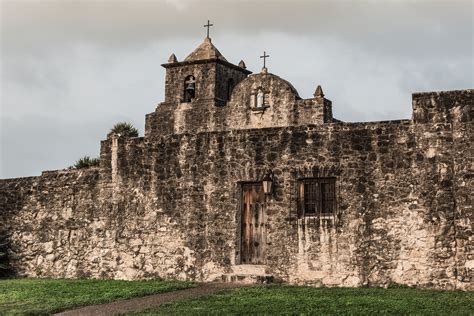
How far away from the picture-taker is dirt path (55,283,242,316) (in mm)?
13328

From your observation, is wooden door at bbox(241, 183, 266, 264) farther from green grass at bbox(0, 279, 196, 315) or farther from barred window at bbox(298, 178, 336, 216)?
green grass at bbox(0, 279, 196, 315)

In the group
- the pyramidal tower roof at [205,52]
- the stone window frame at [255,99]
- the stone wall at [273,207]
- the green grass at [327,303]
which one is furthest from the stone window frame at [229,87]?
the green grass at [327,303]

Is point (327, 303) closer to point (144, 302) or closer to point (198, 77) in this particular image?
point (144, 302)

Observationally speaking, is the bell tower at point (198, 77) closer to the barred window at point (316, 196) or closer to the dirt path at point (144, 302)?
the barred window at point (316, 196)

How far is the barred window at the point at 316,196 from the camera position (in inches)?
690

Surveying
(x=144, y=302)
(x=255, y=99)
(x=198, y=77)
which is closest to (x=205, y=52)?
(x=198, y=77)

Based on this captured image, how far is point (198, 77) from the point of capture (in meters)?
35.0

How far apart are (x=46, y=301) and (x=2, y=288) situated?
338 centimetres

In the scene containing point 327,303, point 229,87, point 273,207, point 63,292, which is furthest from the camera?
point 229,87

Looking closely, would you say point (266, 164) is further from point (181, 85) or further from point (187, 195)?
point (181, 85)

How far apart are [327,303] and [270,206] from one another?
4847 mm

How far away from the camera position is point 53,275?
67.2ft

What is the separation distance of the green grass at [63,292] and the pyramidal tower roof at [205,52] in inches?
699

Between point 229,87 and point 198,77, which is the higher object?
point 198,77
